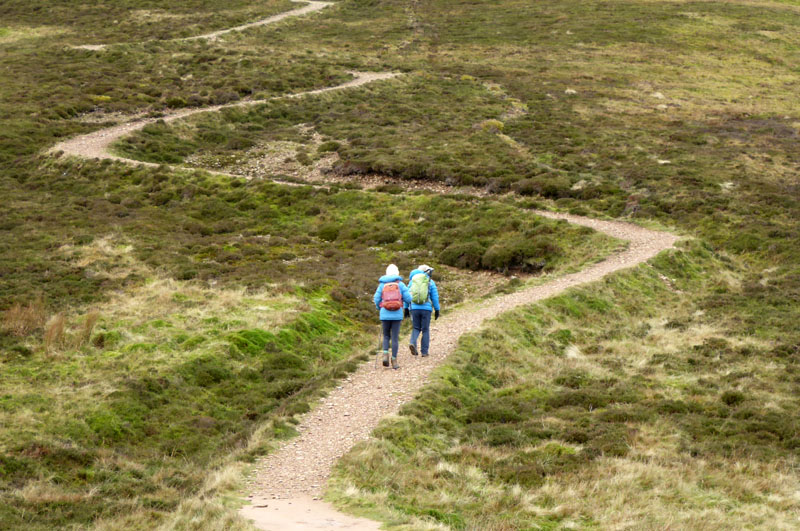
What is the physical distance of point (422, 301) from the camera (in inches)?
778

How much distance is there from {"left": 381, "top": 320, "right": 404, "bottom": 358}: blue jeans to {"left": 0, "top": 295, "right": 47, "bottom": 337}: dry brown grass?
1078cm

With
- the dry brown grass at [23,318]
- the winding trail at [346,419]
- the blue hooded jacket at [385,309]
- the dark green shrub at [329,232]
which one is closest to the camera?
the winding trail at [346,419]

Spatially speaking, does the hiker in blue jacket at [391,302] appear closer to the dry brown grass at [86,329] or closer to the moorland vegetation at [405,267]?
the moorland vegetation at [405,267]

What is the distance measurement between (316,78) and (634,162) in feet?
120

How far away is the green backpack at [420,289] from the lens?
19.7 m

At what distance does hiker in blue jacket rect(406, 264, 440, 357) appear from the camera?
1975 cm

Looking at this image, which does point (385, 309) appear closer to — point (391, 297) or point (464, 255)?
point (391, 297)

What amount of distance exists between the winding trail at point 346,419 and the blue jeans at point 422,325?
17.4 inches

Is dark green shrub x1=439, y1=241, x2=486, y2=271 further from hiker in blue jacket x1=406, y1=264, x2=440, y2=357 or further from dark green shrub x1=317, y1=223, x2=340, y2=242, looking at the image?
hiker in blue jacket x1=406, y1=264, x2=440, y2=357

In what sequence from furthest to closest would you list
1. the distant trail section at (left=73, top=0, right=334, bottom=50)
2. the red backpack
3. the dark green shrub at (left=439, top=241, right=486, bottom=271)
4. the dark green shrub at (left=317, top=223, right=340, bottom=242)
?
the distant trail section at (left=73, top=0, right=334, bottom=50), the dark green shrub at (left=317, top=223, right=340, bottom=242), the dark green shrub at (left=439, top=241, right=486, bottom=271), the red backpack

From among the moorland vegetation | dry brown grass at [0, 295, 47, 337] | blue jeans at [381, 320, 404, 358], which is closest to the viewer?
the moorland vegetation

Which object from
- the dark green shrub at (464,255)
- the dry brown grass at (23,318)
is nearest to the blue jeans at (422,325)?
the dry brown grass at (23,318)

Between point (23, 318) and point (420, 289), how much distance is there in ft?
41.1

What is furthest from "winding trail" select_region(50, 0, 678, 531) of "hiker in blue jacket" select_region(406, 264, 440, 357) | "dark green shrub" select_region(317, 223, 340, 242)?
"dark green shrub" select_region(317, 223, 340, 242)
